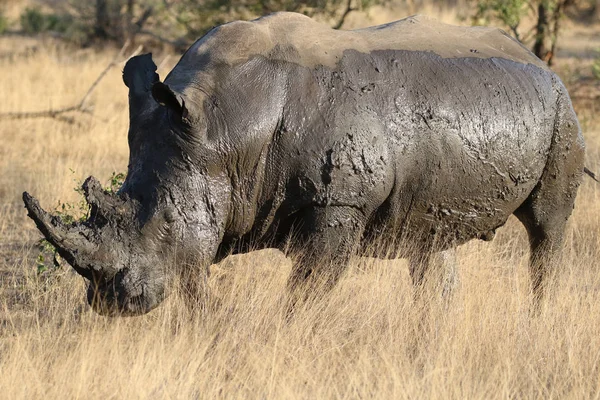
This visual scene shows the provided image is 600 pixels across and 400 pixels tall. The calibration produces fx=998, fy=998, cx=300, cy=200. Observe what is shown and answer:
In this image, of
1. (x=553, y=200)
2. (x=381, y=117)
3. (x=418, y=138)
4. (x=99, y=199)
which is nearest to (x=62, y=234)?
(x=99, y=199)

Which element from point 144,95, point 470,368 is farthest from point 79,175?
point 470,368

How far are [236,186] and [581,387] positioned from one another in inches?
73.6

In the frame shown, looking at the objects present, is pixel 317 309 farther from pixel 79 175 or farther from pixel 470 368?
pixel 79 175

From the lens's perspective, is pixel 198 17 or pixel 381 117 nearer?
pixel 381 117

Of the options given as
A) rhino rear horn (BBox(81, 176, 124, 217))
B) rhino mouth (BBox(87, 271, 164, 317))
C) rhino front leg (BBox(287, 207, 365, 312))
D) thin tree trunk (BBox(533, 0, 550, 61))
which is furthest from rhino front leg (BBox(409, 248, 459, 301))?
thin tree trunk (BBox(533, 0, 550, 61))

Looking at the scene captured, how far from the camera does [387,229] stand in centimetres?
530

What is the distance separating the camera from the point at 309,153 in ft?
15.9

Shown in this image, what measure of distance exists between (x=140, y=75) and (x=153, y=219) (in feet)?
2.74

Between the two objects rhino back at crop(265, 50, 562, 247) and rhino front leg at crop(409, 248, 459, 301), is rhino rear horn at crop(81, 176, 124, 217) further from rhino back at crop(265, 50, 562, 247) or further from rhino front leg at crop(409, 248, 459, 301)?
rhino front leg at crop(409, 248, 459, 301)

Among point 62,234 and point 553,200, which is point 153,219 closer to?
point 62,234

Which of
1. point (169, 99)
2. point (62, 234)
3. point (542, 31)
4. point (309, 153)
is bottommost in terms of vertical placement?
point (542, 31)

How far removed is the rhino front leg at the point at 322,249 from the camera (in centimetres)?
493

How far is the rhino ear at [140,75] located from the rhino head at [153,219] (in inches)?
6.4

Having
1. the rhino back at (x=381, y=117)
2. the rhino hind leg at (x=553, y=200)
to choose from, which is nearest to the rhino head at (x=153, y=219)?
the rhino back at (x=381, y=117)
